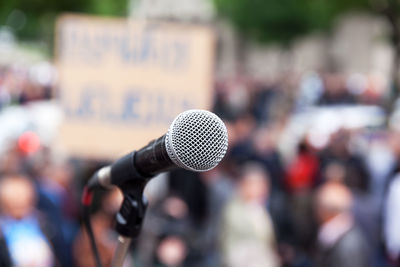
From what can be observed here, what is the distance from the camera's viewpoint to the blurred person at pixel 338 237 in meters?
4.50

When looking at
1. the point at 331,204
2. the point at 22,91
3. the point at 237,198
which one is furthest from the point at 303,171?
the point at 22,91

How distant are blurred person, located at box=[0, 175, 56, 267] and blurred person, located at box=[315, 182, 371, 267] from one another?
198cm

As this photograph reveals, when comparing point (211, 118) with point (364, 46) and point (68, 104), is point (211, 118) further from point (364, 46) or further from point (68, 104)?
point (364, 46)

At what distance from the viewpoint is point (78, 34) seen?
5406mm

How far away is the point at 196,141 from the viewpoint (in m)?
1.41

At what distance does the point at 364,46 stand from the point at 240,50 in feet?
29.0

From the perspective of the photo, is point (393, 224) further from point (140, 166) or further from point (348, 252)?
point (140, 166)

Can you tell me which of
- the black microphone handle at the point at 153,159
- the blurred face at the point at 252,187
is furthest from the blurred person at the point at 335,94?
the black microphone handle at the point at 153,159

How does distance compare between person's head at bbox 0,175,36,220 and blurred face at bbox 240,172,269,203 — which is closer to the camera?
person's head at bbox 0,175,36,220

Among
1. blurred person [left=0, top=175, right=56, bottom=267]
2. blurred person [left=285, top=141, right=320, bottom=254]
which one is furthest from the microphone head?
blurred person [left=285, top=141, right=320, bottom=254]

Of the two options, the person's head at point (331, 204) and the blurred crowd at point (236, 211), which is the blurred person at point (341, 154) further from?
the person's head at point (331, 204)

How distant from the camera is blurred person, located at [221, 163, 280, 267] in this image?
5.22 m

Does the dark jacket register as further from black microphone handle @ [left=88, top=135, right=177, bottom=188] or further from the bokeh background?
black microphone handle @ [left=88, top=135, right=177, bottom=188]

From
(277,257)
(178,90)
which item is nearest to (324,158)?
(277,257)
